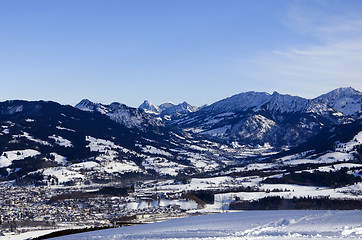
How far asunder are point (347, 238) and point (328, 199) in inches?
4818

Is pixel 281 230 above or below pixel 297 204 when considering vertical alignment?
above

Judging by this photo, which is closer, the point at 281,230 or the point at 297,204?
the point at 281,230

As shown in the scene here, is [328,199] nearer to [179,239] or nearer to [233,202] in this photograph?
[233,202]

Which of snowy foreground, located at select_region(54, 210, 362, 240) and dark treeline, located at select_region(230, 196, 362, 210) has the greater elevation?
snowy foreground, located at select_region(54, 210, 362, 240)

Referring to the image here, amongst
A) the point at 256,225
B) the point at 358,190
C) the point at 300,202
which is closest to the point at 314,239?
the point at 256,225

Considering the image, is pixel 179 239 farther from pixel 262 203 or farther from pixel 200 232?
pixel 262 203

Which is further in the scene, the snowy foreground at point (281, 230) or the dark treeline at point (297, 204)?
the dark treeline at point (297, 204)

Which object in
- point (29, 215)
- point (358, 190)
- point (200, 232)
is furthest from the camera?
point (358, 190)

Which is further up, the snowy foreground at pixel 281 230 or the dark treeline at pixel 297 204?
the snowy foreground at pixel 281 230

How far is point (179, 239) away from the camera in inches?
2141

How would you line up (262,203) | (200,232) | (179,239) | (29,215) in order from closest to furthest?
(179,239), (200,232), (29,215), (262,203)

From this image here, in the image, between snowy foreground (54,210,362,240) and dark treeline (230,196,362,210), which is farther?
dark treeline (230,196,362,210)

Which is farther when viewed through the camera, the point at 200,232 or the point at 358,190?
the point at 358,190

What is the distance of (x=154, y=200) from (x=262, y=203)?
42318mm
